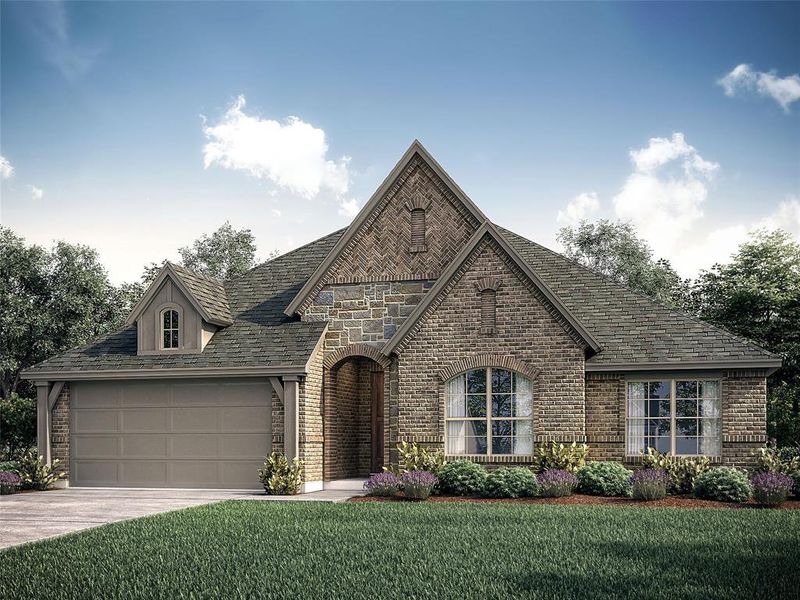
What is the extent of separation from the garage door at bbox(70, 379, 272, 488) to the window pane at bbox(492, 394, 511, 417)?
18.1 ft

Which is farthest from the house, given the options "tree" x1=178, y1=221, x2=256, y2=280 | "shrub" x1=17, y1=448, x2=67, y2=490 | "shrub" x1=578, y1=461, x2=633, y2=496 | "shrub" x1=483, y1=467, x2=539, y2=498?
"tree" x1=178, y1=221, x2=256, y2=280

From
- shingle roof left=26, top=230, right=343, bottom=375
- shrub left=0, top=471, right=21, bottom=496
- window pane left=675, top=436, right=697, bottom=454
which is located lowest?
shrub left=0, top=471, right=21, bottom=496

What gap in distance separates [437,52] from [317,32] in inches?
114

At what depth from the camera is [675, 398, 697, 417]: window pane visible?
22234 mm

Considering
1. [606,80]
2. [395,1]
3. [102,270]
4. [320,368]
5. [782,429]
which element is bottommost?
[782,429]

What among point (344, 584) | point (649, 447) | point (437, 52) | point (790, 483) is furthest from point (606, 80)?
point (344, 584)

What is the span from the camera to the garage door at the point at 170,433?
23.6m

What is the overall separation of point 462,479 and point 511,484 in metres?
1.07

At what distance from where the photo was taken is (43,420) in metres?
24.8

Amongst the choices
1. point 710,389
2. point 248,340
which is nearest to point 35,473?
point 248,340

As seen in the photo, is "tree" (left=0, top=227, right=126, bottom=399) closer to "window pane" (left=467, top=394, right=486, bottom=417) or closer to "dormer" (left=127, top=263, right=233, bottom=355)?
"dormer" (left=127, top=263, right=233, bottom=355)

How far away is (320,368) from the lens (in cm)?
2434

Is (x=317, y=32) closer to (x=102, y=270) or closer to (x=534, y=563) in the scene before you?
(x=534, y=563)

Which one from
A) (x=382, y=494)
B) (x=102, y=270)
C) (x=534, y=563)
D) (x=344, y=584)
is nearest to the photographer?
A: (x=344, y=584)
